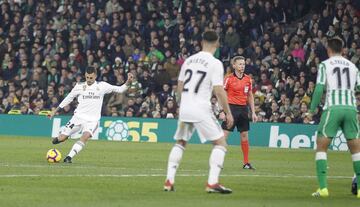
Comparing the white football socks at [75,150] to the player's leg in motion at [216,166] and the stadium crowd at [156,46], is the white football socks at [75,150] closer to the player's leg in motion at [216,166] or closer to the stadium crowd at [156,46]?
the player's leg in motion at [216,166]

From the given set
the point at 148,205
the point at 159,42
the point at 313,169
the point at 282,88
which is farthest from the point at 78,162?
the point at 159,42

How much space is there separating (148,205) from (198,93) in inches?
90.2

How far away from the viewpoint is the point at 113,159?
2295cm

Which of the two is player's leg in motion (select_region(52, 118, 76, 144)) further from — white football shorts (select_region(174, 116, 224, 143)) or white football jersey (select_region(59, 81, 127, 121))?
white football shorts (select_region(174, 116, 224, 143))

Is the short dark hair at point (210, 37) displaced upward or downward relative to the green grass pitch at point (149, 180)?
upward

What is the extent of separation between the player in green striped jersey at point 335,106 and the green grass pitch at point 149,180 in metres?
0.68

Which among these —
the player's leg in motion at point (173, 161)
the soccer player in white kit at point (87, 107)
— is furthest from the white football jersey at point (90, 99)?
the player's leg in motion at point (173, 161)

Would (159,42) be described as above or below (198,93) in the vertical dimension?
above

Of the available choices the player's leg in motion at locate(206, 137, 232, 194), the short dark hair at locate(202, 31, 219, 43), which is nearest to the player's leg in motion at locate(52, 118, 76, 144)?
the player's leg in motion at locate(206, 137, 232, 194)

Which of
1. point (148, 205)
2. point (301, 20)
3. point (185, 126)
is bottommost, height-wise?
point (148, 205)

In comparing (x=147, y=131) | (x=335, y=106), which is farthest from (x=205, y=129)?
(x=147, y=131)

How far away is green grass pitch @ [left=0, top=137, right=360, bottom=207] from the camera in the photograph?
13.5 metres

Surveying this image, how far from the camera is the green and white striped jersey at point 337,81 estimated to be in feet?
47.3

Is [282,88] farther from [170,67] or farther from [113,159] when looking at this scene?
[113,159]
